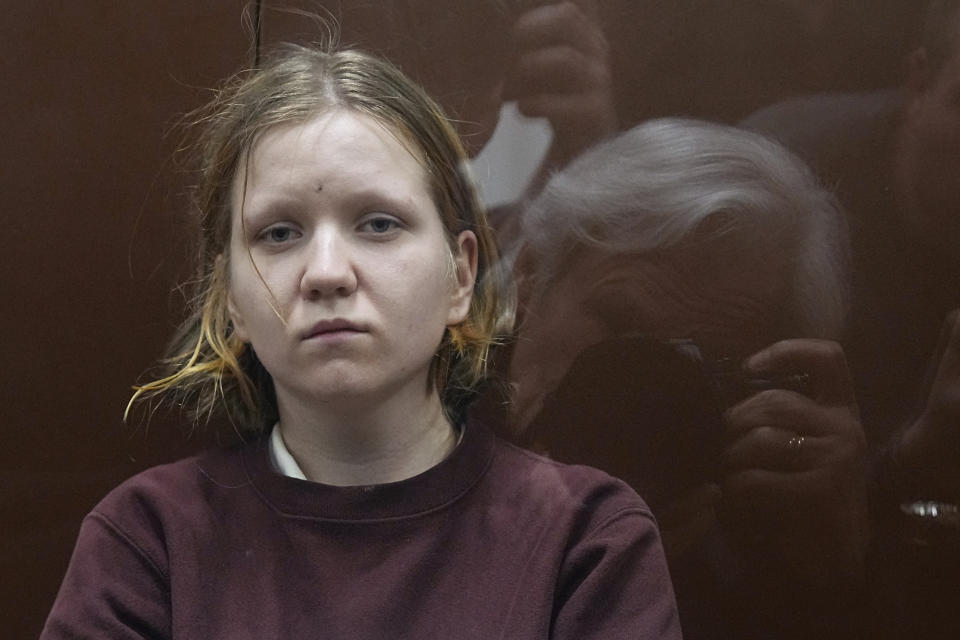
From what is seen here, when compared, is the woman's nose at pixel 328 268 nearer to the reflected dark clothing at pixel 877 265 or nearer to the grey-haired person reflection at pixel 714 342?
the grey-haired person reflection at pixel 714 342

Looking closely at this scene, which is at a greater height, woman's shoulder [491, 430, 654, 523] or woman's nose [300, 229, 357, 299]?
woman's nose [300, 229, 357, 299]

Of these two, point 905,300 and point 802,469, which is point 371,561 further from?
point 905,300

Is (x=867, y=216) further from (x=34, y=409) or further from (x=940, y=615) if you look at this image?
(x=34, y=409)

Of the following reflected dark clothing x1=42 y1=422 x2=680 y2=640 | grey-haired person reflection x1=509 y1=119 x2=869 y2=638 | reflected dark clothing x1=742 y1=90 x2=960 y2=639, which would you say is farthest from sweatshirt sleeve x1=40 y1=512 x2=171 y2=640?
reflected dark clothing x1=742 y1=90 x2=960 y2=639

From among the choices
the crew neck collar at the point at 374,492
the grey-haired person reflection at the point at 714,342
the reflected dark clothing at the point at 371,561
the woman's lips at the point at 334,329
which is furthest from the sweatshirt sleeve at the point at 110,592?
the grey-haired person reflection at the point at 714,342

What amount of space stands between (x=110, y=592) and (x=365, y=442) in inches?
9.7

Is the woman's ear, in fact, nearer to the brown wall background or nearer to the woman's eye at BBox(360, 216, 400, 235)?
the woman's eye at BBox(360, 216, 400, 235)

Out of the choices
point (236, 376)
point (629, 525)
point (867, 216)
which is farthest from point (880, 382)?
point (236, 376)

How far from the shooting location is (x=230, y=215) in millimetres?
1008

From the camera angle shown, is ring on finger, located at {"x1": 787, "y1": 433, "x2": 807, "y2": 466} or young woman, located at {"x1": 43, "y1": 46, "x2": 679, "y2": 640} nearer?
young woman, located at {"x1": 43, "y1": 46, "x2": 679, "y2": 640}

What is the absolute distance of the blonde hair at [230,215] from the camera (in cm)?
100

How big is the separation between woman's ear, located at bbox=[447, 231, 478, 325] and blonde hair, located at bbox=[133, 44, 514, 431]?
1 centimetres

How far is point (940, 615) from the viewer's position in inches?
43.8

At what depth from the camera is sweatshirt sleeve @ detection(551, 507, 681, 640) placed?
0.92m
